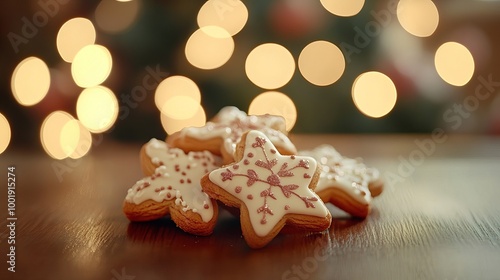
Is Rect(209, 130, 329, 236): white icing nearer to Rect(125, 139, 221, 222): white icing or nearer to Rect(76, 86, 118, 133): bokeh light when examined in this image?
Rect(125, 139, 221, 222): white icing

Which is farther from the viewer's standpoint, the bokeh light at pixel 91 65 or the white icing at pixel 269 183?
the bokeh light at pixel 91 65

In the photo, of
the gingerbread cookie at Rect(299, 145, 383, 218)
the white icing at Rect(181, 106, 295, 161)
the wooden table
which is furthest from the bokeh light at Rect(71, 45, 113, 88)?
the gingerbread cookie at Rect(299, 145, 383, 218)

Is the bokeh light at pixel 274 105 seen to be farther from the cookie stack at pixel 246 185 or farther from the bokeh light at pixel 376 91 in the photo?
the cookie stack at pixel 246 185

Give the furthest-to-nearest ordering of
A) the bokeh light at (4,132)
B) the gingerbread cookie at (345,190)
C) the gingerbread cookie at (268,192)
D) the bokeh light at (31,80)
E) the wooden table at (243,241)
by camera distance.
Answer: the bokeh light at (31,80)
the bokeh light at (4,132)
the gingerbread cookie at (345,190)
the gingerbread cookie at (268,192)
the wooden table at (243,241)

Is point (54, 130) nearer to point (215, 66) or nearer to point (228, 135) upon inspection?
point (215, 66)

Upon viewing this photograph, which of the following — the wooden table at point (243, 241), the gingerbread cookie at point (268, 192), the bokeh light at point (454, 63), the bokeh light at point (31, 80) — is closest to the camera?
the wooden table at point (243, 241)

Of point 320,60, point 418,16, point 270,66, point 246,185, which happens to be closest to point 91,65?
point 270,66

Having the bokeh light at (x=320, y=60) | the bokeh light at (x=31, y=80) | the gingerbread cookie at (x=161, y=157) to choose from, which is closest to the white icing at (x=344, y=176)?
the gingerbread cookie at (x=161, y=157)

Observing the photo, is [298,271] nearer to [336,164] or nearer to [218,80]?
[336,164]
